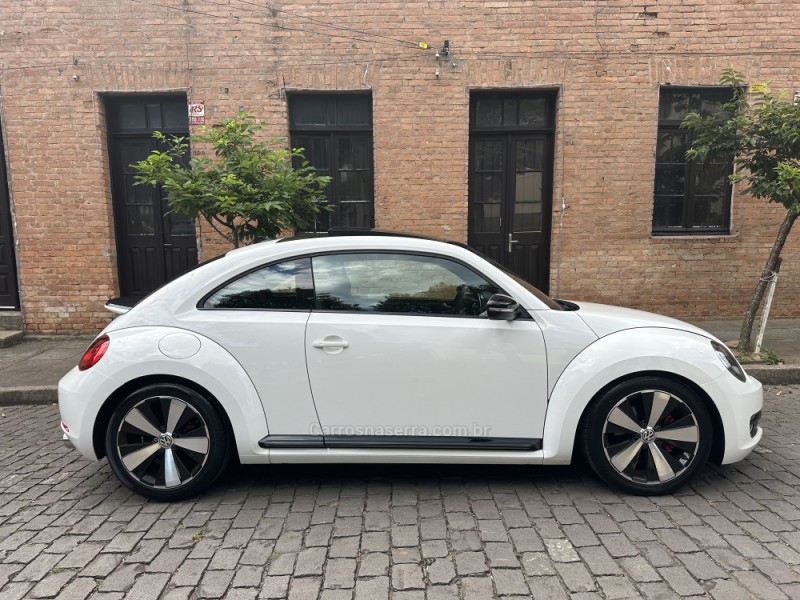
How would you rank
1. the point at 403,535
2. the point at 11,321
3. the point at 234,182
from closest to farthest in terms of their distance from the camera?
the point at 403,535 < the point at 234,182 < the point at 11,321

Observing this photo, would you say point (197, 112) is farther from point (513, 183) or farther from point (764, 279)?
point (764, 279)

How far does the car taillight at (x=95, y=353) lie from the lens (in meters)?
3.28

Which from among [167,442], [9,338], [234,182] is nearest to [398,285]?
[167,442]

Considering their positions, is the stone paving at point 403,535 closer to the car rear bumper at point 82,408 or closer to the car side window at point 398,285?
the car rear bumper at point 82,408

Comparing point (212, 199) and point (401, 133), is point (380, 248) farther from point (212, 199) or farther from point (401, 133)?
point (401, 133)

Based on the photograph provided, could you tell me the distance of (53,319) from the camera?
Result: 304 inches

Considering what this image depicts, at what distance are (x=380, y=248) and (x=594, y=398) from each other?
1.59 m

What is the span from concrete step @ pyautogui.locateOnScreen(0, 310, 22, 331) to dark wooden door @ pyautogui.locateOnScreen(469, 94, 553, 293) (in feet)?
21.6

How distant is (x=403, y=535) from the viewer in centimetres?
289

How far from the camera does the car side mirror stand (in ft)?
10.5

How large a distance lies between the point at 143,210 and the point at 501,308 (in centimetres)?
656

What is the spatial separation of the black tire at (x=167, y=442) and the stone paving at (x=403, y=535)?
16 centimetres

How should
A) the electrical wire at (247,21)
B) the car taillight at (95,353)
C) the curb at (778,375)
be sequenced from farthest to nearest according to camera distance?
the electrical wire at (247,21)
the curb at (778,375)
the car taillight at (95,353)

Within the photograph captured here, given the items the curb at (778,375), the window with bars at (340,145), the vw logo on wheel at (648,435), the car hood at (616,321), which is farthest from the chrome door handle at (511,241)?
the vw logo on wheel at (648,435)
